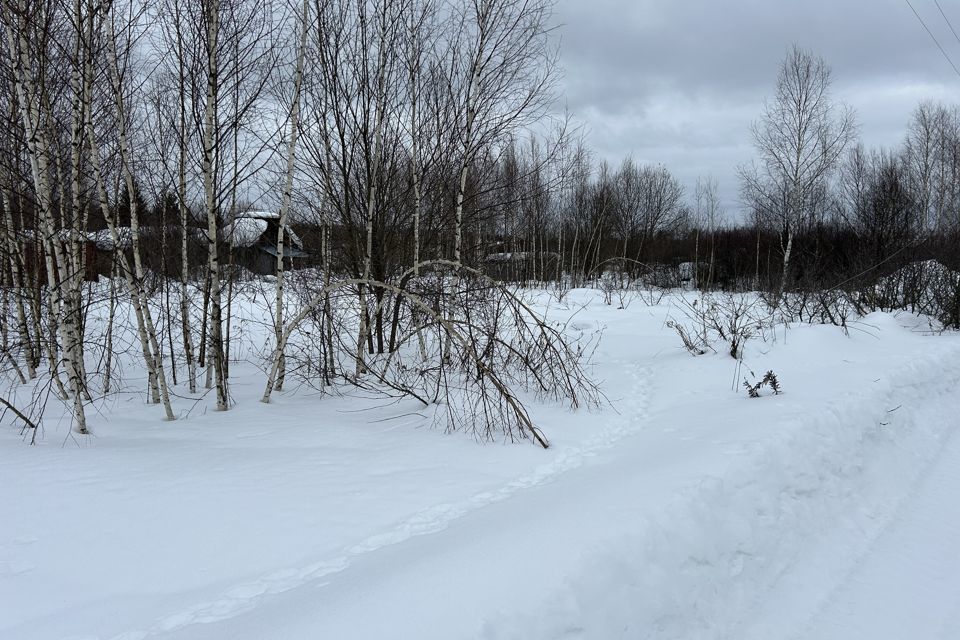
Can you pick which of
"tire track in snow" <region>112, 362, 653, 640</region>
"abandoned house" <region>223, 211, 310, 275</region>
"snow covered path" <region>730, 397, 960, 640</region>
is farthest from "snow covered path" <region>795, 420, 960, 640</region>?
"abandoned house" <region>223, 211, 310, 275</region>

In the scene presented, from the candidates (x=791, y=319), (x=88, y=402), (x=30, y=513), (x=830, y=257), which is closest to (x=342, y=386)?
(x=88, y=402)

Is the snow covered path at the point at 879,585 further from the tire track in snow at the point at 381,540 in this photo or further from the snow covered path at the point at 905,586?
the tire track in snow at the point at 381,540

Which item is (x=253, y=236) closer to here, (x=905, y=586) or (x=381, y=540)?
(x=381, y=540)

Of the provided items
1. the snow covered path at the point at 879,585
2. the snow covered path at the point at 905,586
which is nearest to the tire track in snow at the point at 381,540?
the snow covered path at the point at 879,585

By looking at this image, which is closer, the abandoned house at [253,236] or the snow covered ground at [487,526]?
the snow covered ground at [487,526]

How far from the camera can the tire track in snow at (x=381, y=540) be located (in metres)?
2.57

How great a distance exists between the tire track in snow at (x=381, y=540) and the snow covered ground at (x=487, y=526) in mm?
17

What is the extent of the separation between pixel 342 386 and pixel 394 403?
1.37m

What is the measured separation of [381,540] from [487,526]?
668 mm

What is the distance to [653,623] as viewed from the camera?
9.61 feet

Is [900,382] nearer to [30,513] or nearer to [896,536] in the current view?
[896,536]

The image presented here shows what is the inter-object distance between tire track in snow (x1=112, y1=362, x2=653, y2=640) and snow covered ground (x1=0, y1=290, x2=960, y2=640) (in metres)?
0.02

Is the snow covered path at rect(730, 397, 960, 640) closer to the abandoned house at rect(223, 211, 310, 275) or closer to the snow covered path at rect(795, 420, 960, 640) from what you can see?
the snow covered path at rect(795, 420, 960, 640)

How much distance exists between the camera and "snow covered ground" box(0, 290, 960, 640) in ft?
8.74
